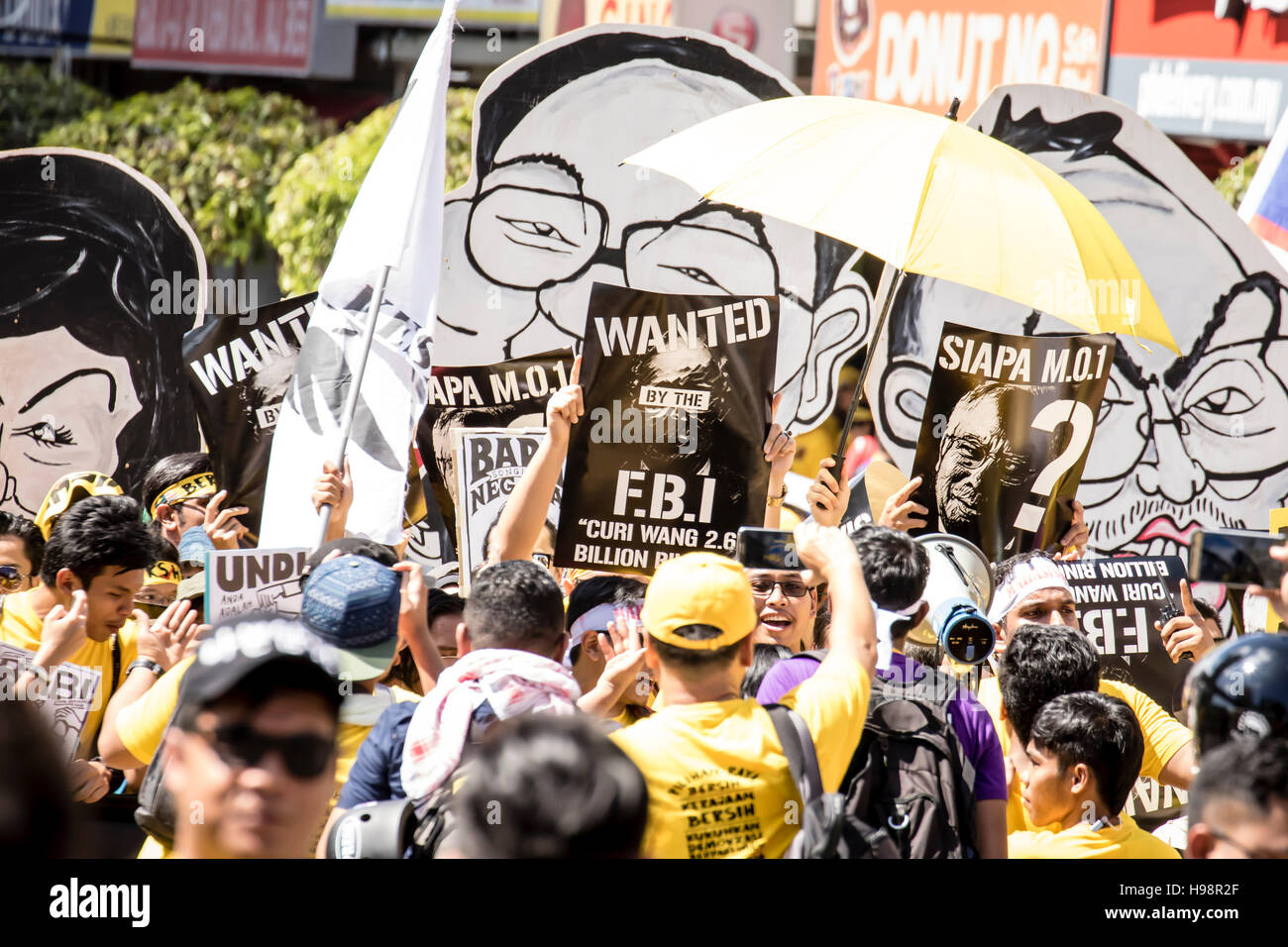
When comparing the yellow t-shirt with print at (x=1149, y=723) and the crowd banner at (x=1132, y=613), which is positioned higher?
the crowd banner at (x=1132, y=613)

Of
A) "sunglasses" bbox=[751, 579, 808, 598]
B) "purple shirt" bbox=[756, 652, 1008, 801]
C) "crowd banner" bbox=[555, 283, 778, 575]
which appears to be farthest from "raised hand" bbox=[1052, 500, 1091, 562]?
"purple shirt" bbox=[756, 652, 1008, 801]

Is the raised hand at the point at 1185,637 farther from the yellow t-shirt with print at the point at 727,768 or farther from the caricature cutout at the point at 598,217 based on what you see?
the yellow t-shirt with print at the point at 727,768

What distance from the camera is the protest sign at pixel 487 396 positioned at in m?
5.00

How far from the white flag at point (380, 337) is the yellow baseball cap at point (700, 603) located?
211 centimetres

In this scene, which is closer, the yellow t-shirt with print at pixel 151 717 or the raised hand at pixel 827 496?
the yellow t-shirt with print at pixel 151 717

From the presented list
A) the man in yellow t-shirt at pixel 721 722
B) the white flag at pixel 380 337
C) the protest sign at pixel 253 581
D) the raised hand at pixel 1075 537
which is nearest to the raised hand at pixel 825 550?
the man in yellow t-shirt at pixel 721 722

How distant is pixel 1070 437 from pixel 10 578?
3.74 meters

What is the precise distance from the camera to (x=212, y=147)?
543 inches

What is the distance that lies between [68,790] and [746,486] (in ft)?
10.3

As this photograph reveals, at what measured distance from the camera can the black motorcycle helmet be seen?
215cm

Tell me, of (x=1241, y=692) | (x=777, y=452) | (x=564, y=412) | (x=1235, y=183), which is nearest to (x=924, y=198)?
(x=777, y=452)

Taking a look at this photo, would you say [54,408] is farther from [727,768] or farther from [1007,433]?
[727,768]
